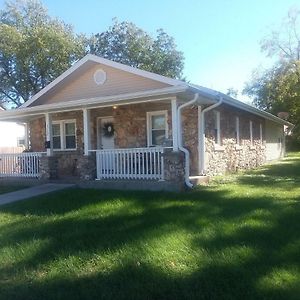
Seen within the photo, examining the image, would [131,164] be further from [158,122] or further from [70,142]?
[70,142]

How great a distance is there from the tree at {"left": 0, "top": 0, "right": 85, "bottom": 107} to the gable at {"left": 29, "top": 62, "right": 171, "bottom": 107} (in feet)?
55.0

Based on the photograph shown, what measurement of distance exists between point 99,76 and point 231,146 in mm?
5896

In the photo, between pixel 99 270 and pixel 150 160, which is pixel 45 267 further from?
pixel 150 160

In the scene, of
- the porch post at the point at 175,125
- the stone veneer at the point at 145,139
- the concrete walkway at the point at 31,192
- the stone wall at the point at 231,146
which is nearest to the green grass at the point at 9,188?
the concrete walkway at the point at 31,192

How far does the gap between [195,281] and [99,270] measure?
1.27 meters

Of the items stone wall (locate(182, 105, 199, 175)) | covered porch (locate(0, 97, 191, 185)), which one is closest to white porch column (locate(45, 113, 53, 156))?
covered porch (locate(0, 97, 191, 185))

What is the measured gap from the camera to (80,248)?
6.14 meters

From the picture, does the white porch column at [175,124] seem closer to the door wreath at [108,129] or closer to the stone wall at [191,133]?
the stone wall at [191,133]

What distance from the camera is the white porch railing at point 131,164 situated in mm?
11805

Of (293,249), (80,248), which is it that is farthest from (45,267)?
(293,249)

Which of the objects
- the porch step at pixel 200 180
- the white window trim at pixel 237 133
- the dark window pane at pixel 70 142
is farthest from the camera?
the white window trim at pixel 237 133

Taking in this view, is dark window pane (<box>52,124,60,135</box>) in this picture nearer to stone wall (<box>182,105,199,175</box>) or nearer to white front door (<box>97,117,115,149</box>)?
white front door (<box>97,117,115,149</box>)

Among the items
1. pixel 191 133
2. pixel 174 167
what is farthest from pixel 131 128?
pixel 174 167

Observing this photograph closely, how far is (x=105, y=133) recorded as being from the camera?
1570 cm
